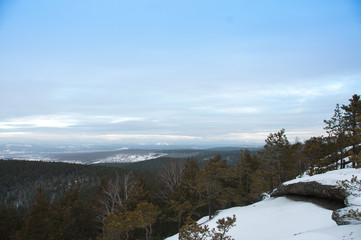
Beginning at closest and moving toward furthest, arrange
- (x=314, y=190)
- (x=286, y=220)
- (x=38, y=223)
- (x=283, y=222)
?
1. (x=283, y=222)
2. (x=286, y=220)
3. (x=314, y=190)
4. (x=38, y=223)

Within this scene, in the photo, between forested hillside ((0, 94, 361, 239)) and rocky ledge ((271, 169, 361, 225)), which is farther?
forested hillside ((0, 94, 361, 239))

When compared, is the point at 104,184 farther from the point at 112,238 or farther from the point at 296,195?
the point at 296,195

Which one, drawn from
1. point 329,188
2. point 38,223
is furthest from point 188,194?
point 329,188

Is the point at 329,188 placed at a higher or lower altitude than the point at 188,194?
higher

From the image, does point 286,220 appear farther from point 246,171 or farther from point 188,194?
point 188,194

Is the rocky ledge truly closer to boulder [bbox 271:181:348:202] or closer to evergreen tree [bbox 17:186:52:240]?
boulder [bbox 271:181:348:202]

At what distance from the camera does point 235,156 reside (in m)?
153

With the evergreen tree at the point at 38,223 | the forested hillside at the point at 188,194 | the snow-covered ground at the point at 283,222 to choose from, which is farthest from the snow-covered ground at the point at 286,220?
the evergreen tree at the point at 38,223

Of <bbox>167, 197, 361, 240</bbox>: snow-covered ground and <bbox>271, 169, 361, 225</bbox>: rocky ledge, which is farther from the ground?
<bbox>271, 169, 361, 225</bbox>: rocky ledge

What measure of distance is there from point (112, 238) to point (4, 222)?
72.8 feet

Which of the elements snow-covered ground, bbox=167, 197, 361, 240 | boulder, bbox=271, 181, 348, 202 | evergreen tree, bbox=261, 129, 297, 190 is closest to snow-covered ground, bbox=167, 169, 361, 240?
snow-covered ground, bbox=167, 197, 361, 240

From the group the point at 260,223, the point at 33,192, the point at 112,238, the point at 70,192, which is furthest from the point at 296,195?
the point at 33,192

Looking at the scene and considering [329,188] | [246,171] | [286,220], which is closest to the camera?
[286,220]

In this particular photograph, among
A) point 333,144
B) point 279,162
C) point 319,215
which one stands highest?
point 333,144
